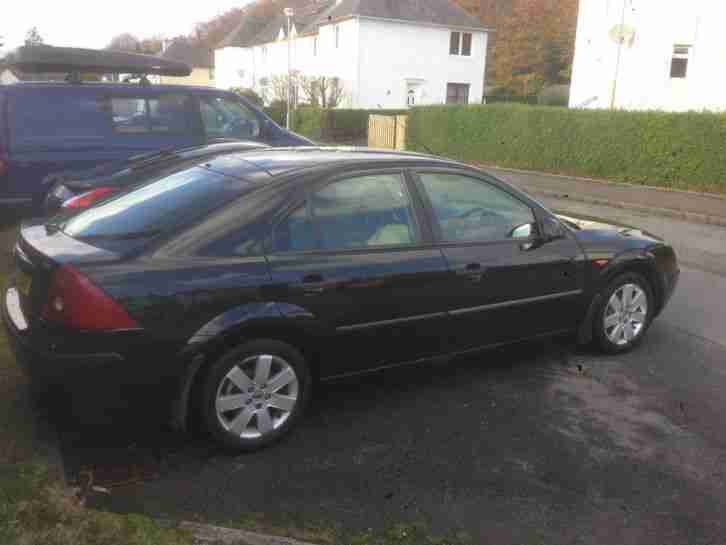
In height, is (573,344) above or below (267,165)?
below

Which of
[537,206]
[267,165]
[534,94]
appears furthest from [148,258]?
[534,94]

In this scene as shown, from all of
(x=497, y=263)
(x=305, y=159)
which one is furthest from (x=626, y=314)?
(x=305, y=159)

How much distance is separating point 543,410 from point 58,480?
286cm

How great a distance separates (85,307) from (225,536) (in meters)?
1.26

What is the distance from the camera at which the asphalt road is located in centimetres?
345

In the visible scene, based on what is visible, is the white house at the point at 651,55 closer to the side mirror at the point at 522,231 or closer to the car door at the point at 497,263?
the car door at the point at 497,263

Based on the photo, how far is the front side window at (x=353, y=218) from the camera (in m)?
4.14

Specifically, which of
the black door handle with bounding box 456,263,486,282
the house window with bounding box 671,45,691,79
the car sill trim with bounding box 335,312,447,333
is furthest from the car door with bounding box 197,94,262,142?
the house window with bounding box 671,45,691,79

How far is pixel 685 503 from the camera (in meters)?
3.67

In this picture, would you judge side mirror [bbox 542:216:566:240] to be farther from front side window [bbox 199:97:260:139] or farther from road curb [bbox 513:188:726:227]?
road curb [bbox 513:188:726:227]

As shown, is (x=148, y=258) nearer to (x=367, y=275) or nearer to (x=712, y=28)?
(x=367, y=275)

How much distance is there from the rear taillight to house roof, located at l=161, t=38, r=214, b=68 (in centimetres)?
8279

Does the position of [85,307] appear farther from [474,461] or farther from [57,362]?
[474,461]

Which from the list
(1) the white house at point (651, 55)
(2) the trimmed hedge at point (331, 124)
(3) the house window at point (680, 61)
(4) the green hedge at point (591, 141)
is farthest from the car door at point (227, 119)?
(2) the trimmed hedge at point (331, 124)
